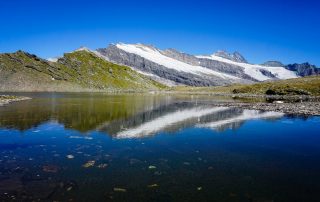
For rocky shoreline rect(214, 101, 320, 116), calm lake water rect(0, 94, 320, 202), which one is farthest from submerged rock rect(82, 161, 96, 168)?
rocky shoreline rect(214, 101, 320, 116)

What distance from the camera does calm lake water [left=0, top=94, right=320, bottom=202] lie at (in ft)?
58.1

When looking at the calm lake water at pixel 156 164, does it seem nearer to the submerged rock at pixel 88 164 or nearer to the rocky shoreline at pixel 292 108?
the submerged rock at pixel 88 164

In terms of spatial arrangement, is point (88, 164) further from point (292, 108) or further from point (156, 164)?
point (292, 108)

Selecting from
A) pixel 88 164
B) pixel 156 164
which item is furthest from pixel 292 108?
pixel 88 164

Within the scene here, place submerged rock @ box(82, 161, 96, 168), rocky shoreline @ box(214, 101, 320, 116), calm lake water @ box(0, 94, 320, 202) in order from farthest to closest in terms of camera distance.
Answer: rocky shoreline @ box(214, 101, 320, 116), submerged rock @ box(82, 161, 96, 168), calm lake water @ box(0, 94, 320, 202)

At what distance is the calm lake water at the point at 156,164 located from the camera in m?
17.7

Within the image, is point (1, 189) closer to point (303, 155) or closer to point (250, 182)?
point (250, 182)

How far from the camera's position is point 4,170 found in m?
21.3

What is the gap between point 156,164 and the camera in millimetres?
23500

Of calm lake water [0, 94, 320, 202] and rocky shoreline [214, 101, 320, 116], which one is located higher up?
rocky shoreline [214, 101, 320, 116]

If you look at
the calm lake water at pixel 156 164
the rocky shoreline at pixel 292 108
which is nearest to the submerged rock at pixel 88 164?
the calm lake water at pixel 156 164

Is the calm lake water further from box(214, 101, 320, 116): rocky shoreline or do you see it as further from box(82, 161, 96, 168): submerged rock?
box(214, 101, 320, 116): rocky shoreline

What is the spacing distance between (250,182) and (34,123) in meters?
33.7

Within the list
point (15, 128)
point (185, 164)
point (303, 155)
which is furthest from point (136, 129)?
point (303, 155)
